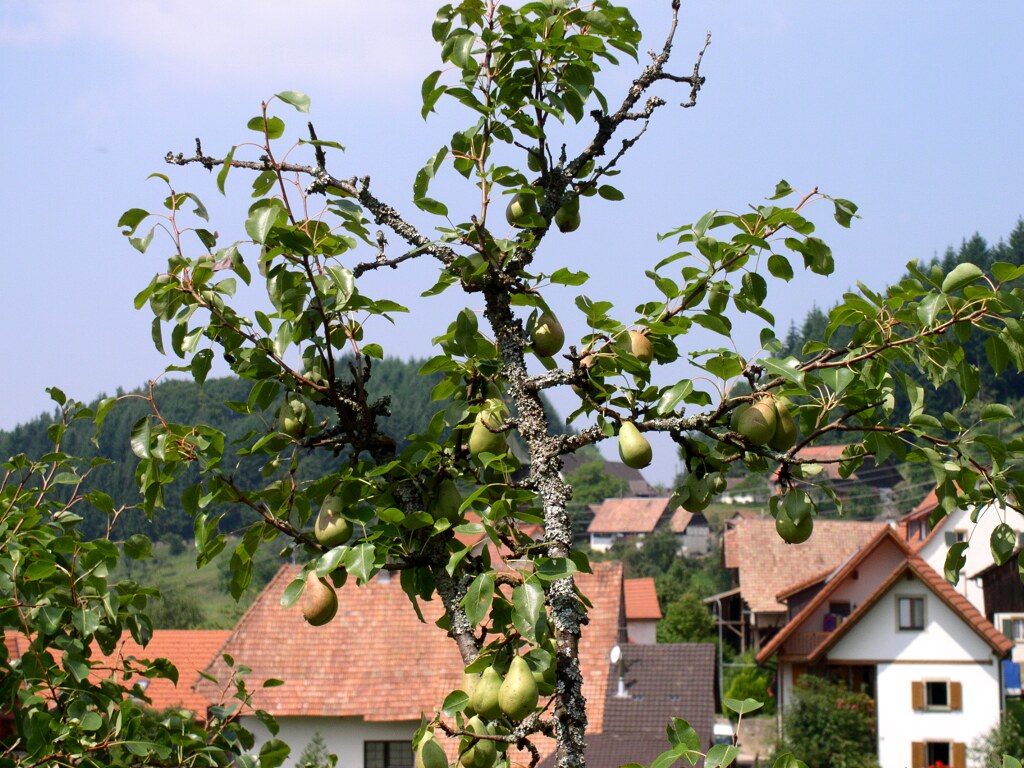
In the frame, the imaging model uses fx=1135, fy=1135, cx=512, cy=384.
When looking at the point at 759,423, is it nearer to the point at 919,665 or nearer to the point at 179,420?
the point at 919,665

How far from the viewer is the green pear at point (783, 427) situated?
7.86 ft

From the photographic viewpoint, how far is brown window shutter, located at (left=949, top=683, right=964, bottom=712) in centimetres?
2395

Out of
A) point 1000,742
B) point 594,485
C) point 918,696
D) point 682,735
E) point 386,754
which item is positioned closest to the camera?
point 682,735

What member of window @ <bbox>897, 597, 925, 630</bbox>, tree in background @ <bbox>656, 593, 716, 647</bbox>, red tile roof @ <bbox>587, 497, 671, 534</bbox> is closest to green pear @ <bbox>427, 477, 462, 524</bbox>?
window @ <bbox>897, 597, 925, 630</bbox>

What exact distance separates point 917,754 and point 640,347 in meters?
24.2

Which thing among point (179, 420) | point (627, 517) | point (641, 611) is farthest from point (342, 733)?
point (627, 517)

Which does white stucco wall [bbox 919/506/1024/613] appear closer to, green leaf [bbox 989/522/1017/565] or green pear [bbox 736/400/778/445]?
green leaf [bbox 989/522/1017/565]

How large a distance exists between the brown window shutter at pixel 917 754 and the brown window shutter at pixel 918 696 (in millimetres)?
738

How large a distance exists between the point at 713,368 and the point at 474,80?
86 centimetres

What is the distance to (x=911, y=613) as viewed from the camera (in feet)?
81.2

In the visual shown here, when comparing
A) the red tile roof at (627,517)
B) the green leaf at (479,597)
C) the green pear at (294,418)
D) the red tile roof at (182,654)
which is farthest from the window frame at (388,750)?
the red tile roof at (627,517)

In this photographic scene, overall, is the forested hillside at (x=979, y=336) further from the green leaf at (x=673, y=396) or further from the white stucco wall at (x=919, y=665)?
the green leaf at (x=673, y=396)

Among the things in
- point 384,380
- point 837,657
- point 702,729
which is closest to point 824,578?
point 837,657

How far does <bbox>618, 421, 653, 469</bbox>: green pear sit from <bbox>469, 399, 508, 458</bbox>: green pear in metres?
0.28
